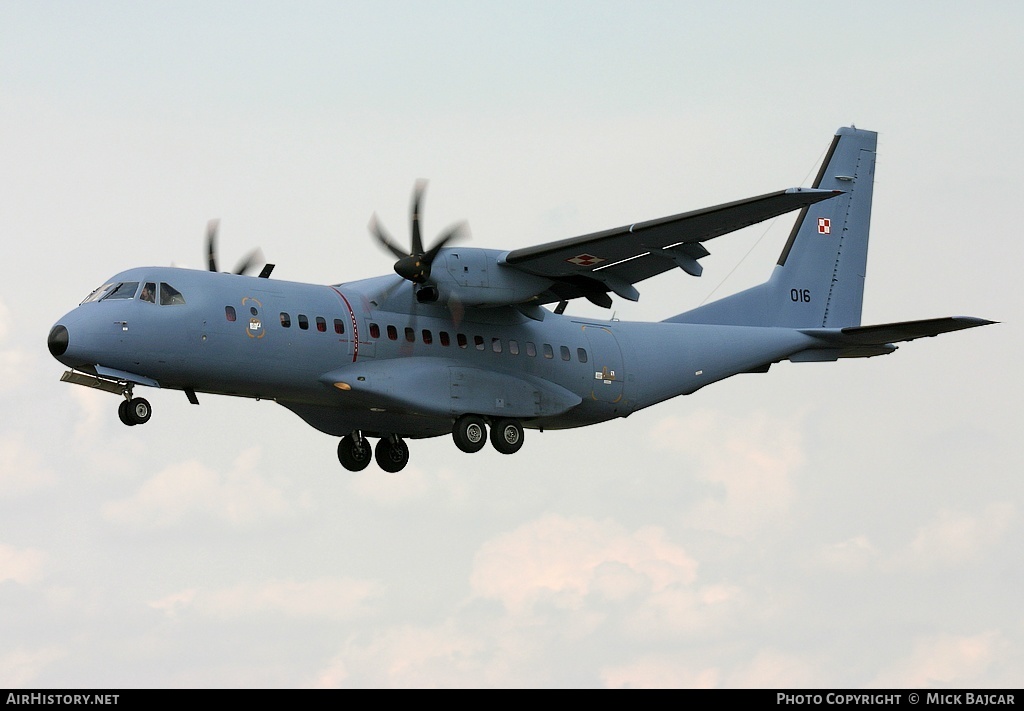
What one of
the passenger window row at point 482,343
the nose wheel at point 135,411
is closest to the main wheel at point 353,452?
the passenger window row at point 482,343

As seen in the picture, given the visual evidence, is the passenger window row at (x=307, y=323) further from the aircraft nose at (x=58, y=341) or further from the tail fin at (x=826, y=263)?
the tail fin at (x=826, y=263)

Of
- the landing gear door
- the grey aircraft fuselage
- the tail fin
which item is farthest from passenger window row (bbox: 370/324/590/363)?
the tail fin

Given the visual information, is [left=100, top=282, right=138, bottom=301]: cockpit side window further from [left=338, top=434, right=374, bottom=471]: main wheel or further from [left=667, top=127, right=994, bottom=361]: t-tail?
[left=667, top=127, right=994, bottom=361]: t-tail

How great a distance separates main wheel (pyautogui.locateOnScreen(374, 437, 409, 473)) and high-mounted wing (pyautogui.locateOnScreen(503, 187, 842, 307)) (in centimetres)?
366

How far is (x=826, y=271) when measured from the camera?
103 ft

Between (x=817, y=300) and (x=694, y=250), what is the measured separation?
265 inches

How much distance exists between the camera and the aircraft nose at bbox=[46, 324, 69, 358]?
22531mm

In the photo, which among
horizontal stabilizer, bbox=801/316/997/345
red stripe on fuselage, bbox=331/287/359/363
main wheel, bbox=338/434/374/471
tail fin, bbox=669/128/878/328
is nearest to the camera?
red stripe on fuselage, bbox=331/287/359/363
